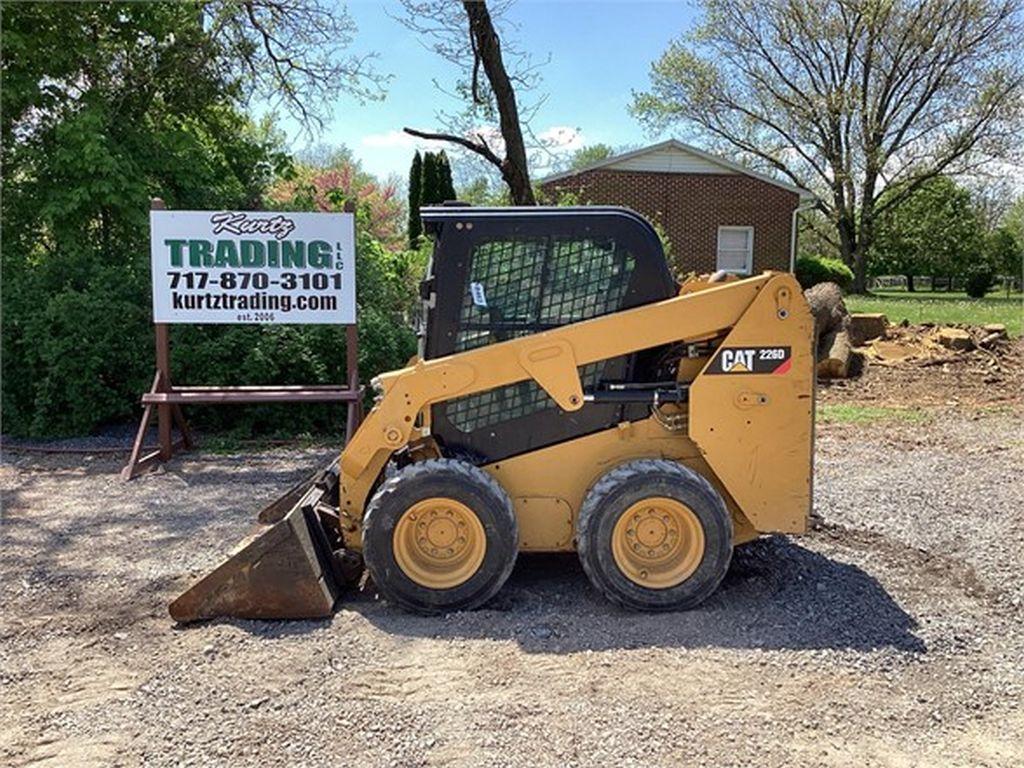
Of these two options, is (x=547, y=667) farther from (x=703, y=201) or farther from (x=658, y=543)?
(x=703, y=201)

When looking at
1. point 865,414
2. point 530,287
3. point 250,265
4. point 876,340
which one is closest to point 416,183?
point 876,340

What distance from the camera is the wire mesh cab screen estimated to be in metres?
4.58

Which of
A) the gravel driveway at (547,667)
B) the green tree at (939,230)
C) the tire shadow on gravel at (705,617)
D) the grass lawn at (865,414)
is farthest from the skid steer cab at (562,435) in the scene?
the green tree at (939,230)

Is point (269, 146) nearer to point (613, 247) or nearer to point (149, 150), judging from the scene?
point (149, 150)

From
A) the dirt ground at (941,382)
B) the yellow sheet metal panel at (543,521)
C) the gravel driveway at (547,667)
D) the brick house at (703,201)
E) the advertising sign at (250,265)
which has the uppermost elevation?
the brick house at (703,201)

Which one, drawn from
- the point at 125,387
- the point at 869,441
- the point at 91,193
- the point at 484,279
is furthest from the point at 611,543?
the point at 91,193

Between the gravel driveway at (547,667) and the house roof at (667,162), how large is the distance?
22587 mm

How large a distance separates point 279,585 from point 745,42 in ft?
121

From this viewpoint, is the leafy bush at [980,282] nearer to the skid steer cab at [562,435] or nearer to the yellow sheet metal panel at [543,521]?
the skid steer cab at [562,435]

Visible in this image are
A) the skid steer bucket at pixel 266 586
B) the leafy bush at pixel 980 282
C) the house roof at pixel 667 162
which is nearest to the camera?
the skid steer bucket at pixel 266 586

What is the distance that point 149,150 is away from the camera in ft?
35.8

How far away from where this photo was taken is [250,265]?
815 cm

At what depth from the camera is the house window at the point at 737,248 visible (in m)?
28.7

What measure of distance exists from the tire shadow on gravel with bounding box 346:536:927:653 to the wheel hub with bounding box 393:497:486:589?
7.9 inches
